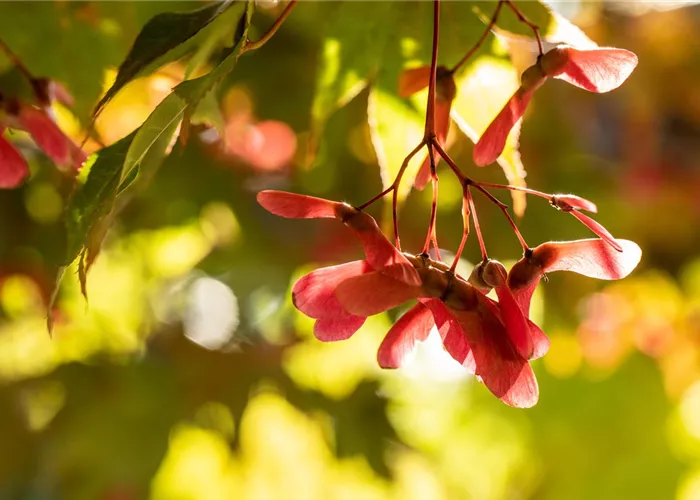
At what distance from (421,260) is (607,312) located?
1710 millimetres

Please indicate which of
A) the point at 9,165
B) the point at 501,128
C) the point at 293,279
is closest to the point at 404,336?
the point at 501,128

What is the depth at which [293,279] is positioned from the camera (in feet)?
4.47

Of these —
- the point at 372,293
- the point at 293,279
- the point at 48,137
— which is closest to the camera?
the point at 372,293

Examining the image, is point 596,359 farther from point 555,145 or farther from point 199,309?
point 199,309

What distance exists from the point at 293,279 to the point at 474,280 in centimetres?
92

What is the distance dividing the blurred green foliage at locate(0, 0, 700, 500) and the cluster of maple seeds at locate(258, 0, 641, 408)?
11 centimetres

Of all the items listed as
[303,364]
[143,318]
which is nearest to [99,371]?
[143,318]

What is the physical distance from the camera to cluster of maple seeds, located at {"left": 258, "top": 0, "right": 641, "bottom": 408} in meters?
0.39

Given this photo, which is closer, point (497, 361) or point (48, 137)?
point (497, 361)

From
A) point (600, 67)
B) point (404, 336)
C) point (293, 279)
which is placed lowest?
point (293, 279)

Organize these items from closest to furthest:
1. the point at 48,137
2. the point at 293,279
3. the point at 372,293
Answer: the point at 372,293 → the point at 48,137 → the point at 293,279

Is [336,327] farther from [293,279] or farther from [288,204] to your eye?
[293,279]

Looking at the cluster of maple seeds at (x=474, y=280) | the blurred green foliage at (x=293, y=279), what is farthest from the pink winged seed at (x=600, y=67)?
the blurred green foliage at (x=293, y=279)

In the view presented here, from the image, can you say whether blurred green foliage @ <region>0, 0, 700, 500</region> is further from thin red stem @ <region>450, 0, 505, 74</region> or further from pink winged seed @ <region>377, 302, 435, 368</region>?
pink winged seed @ <region>377, 302, 435, 368</region>
